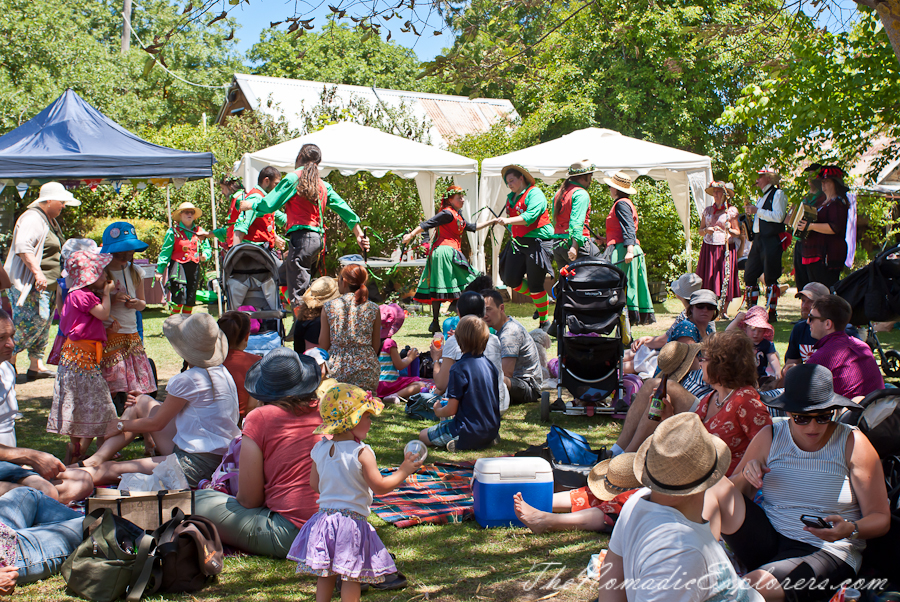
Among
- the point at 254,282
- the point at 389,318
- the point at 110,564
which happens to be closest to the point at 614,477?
the point at 110,564

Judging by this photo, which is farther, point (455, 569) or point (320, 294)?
point (320, 294)

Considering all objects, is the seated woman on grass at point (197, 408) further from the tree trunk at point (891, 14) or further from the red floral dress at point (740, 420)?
the tree trunk at point (891, 14)

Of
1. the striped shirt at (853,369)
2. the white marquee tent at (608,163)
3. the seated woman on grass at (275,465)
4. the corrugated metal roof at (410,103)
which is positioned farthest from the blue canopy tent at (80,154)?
the corrugated metal roof at (410,103)

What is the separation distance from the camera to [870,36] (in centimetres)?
756

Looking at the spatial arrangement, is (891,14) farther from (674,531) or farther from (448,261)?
(448,261)

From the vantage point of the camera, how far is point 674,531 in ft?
6.75

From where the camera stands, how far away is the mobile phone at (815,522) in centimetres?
278

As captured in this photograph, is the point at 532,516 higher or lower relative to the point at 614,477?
lower

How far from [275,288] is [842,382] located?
16.0 feet

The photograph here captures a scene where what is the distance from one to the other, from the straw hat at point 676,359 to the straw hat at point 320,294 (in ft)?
10.1

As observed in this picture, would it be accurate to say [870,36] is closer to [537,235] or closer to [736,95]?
[537,235]

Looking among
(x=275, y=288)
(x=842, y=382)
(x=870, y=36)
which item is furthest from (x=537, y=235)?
(x=842, y=382)

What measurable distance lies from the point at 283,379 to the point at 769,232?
787 centimetres

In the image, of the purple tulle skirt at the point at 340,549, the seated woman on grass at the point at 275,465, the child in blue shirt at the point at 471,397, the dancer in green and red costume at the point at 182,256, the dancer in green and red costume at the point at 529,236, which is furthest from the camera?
the dancer in green and red costume at the point at 182,256
